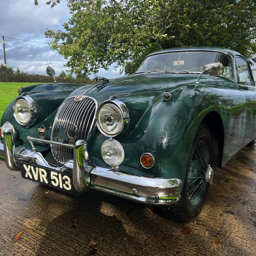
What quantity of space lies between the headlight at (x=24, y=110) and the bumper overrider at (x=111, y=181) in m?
0.52

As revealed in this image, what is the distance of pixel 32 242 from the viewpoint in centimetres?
208

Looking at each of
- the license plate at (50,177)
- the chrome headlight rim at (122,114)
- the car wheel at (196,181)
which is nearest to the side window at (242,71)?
the car wheel at (196,181)

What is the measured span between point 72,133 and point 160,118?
2.91 ft

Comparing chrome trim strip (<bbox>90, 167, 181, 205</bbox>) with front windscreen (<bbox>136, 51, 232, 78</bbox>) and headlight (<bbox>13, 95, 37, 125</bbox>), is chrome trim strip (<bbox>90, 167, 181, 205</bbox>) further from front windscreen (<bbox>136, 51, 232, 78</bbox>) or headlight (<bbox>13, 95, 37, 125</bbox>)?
front windscreen (<bbox>136, 51, 232, 78</bbox>)

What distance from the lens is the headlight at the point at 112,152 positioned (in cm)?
193

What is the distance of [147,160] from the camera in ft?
6.05

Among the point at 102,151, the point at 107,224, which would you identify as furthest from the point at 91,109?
the point at 107,224

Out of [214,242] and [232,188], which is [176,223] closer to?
[214,242]

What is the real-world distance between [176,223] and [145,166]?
34.6 inches

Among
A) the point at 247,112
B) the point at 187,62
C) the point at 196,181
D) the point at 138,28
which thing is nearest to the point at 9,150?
the point at 196,181

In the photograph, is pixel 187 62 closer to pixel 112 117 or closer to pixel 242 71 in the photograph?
pixel 242 71

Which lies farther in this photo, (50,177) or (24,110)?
(24,110)

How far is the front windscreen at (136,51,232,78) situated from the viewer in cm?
330

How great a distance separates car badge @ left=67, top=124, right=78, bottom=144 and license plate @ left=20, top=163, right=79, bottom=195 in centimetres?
33
